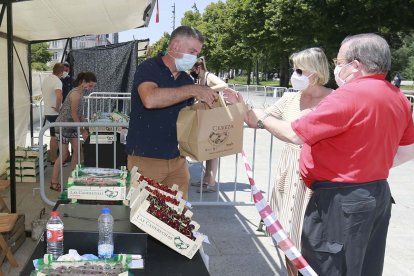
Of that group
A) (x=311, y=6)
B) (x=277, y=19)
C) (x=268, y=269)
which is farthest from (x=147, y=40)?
(x=277, y=19)

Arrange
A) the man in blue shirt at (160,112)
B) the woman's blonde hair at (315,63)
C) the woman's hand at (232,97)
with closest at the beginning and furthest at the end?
the woman's hand at (232,97), the man in blue shirt at (160,112), the woman's blonde hair at (315,63)

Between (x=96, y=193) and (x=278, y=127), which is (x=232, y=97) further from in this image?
(x=96, y=193)

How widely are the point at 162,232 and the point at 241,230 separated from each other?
10.3 ft

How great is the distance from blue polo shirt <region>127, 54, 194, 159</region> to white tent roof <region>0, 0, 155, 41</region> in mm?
3215

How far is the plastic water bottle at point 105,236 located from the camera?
198cm

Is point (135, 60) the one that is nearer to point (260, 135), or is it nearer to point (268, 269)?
point (260, 135)

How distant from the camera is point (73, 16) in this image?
711 cm

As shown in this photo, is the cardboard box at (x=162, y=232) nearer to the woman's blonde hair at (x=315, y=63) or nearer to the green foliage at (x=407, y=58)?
A: the woman's blonde hair at (x=315, y=63)

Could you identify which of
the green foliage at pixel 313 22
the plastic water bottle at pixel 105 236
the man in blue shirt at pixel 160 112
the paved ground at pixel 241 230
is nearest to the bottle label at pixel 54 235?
the plastic water bottle at pixel 105 236

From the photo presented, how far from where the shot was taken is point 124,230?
2135 millimetres

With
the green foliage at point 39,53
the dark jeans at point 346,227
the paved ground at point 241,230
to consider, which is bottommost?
the paved ground at point 241,230

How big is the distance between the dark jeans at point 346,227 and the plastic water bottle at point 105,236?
3.55ft

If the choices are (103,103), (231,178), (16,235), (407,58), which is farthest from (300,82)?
(407,58)

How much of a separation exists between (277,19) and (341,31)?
18.7 feet
